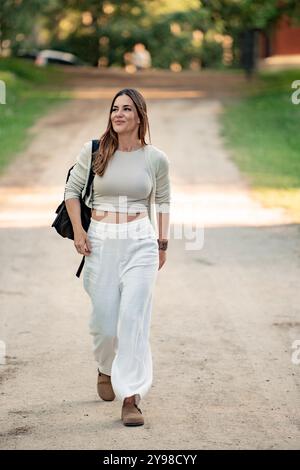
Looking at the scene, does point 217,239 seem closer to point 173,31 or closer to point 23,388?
point 23,388

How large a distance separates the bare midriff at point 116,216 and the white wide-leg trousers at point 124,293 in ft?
0.08

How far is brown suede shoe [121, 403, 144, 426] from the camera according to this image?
6926mm

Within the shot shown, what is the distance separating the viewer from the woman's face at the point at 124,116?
6949 mm

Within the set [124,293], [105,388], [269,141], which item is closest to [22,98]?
[269,141]

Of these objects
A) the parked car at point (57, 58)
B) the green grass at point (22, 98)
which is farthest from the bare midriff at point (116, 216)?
the parked car at point (57, 58)

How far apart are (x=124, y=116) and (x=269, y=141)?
16216mm

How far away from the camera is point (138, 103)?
6992 mm

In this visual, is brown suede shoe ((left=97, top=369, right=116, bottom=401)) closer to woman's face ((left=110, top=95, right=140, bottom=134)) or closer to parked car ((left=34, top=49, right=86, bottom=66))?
woman's face ((left=110, top=95, right=140, bottom=134))

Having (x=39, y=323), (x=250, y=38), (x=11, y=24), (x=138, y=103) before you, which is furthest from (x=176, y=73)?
(x=138, y=103)

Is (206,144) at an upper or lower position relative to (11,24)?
lower

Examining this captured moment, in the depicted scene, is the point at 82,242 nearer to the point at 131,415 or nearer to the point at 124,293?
the point at 124,293

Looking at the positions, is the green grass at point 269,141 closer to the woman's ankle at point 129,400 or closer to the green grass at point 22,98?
the green grass at point 22,98

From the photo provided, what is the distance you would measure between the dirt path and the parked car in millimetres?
33285
